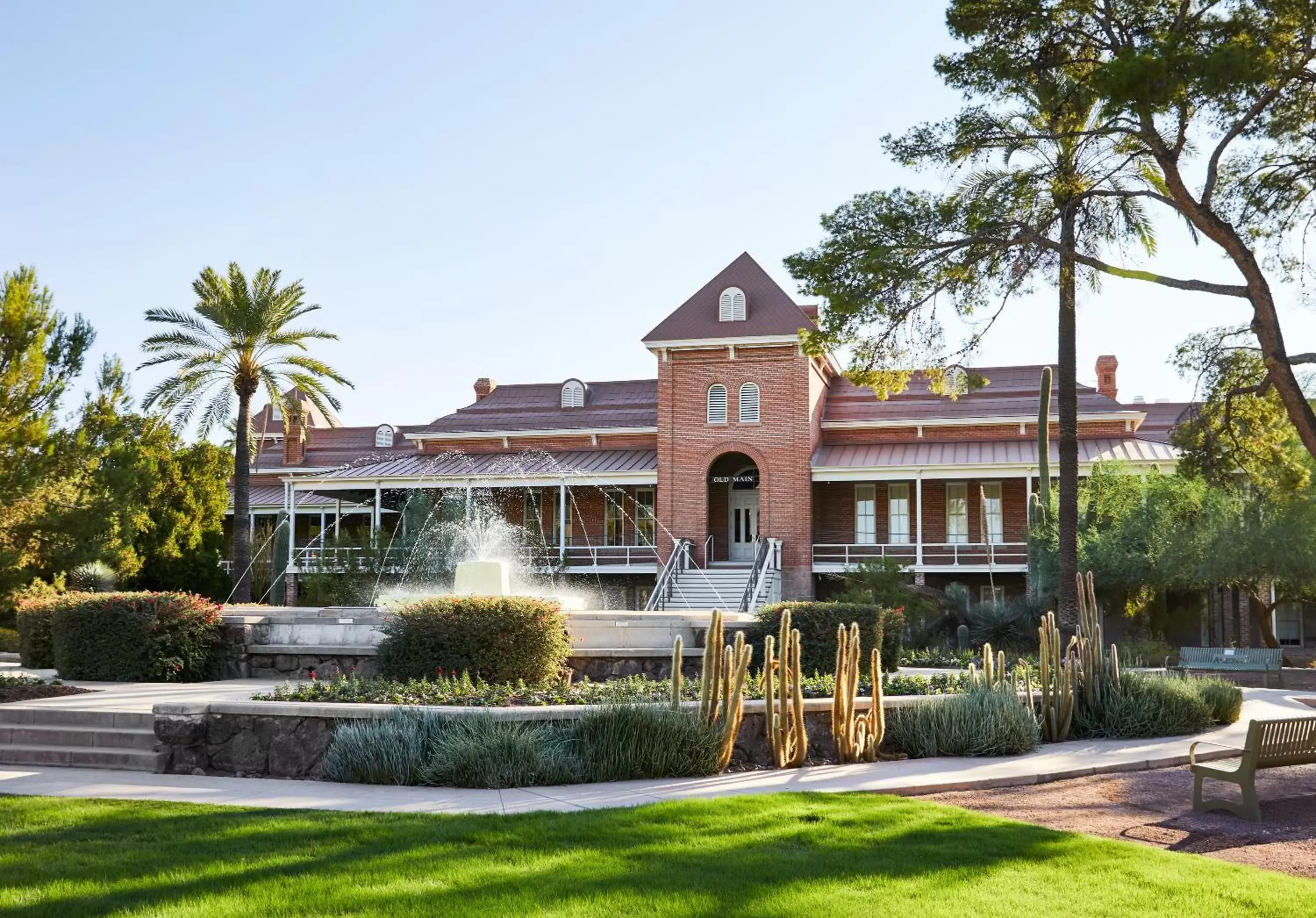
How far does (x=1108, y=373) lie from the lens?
136 feet

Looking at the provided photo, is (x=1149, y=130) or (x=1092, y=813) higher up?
(x=1149, y=130)

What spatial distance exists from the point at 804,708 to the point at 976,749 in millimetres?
1724

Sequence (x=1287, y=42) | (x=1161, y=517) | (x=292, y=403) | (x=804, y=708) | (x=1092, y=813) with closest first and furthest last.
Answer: (x=1092, y=813) → (x=804, y=708) → (x=1287, y=42) → (x=1161, y=517) → (x=292, y=403)

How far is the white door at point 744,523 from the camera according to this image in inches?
1436

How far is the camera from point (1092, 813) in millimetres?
8898

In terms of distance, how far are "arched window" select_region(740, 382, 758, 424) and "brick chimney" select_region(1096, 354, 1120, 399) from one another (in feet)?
46.6

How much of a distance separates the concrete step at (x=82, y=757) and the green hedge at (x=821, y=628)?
305 inches

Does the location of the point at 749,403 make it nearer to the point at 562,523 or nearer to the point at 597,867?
the point at 562,523

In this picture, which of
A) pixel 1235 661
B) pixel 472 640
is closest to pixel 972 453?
pixel 1235 661

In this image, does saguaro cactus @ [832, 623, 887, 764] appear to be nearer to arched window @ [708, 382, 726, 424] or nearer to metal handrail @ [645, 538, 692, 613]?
metal handrail @ [645, 538, 692, 613]

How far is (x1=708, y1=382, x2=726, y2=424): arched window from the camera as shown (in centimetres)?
3516

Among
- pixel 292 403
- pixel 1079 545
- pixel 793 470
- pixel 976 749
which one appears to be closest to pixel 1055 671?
pixel 976 749

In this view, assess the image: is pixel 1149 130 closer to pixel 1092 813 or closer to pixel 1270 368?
pixel 1270 368

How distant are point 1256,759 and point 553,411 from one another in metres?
33.2
